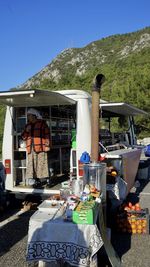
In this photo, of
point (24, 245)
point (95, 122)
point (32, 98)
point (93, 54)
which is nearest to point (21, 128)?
point (32, 98)

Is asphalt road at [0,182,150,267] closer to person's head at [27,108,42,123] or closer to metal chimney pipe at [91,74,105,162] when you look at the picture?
metal chimney pipe at [91,74,105,162]

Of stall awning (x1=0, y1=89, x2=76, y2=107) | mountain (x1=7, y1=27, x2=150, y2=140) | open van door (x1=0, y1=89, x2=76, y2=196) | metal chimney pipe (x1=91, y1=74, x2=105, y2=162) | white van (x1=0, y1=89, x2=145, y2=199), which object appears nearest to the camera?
metal chimney pipe (x1=91, y1=74, x2=105, y2=162)

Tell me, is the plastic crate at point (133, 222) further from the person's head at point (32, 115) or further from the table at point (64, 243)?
the person's head at point (32, 115)

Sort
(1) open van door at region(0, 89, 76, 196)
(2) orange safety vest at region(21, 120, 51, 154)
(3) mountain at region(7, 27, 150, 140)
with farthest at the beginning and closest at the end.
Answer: (3) mountain at region(7, 27, 150, 140) → (2) orange safety vest at region(21, 120, 51, 154) → (1) open van door at region(0, 89, 76, 196)

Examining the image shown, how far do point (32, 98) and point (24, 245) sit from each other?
8.35 feet

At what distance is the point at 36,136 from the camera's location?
23.8ft

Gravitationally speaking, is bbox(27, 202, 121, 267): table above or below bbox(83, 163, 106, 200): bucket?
below

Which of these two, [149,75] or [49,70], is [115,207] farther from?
[49,70]

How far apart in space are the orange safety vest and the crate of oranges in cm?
228

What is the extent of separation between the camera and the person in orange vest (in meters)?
7.29

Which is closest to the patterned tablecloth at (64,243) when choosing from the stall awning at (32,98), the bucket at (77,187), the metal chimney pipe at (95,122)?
the bucket at (77,187)

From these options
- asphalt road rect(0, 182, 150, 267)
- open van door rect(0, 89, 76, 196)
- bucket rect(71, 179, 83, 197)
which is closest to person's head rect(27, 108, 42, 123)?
open van door rect(0, 89, 76, 196)

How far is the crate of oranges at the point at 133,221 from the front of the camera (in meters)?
5.61

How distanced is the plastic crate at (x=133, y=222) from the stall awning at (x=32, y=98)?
220 cm
